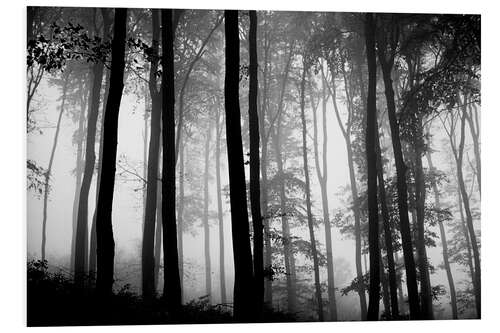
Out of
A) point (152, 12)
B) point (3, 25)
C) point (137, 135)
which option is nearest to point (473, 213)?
point (137, 135)

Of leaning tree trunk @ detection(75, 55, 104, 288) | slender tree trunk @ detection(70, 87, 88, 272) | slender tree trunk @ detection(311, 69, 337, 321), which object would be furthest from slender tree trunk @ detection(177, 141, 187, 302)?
slender tree trunk @ detection(311, 69, 337, 321)

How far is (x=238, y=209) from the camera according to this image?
4746 mm

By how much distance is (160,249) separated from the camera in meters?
4.88

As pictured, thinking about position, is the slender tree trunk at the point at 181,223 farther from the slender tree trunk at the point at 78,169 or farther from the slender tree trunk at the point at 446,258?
the slender tree trunk at the point at 446,258

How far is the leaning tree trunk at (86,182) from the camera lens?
15.4 feet

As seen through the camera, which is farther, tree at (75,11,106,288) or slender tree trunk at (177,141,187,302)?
slender tree trunk at (177,141,187,302)

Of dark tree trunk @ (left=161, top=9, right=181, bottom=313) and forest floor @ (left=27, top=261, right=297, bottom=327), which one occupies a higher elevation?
dark tree trunk @ (left=161, top=9, right=181, bottom=313)

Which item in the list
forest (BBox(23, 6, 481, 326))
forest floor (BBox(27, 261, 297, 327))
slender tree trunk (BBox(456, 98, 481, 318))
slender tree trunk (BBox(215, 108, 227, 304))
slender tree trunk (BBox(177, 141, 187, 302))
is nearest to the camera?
forest floor (BBox(27, 261, 297, 327))

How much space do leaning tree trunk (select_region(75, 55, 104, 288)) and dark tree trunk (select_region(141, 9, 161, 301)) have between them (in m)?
0.55

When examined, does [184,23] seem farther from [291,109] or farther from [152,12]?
[291,109]

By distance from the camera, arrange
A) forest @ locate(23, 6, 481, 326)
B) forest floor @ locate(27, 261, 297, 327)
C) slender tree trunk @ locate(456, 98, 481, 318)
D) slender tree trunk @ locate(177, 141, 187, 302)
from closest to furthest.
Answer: forest floor @ locate(27, 261, 297, 327)
forest @ locate(23, 6, 481, 326)
slender tree trunk @ locate(177, 141, 187, 302)
slender tree trunk @ locate(456, 98, 481, 318)

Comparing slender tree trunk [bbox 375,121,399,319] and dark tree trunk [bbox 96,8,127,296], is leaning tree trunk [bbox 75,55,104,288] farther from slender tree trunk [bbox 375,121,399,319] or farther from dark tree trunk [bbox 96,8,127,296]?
slender tree trunk [bbox 375,121,399,319]

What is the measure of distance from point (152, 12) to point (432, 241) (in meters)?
3.89

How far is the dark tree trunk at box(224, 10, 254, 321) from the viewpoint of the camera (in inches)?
186
